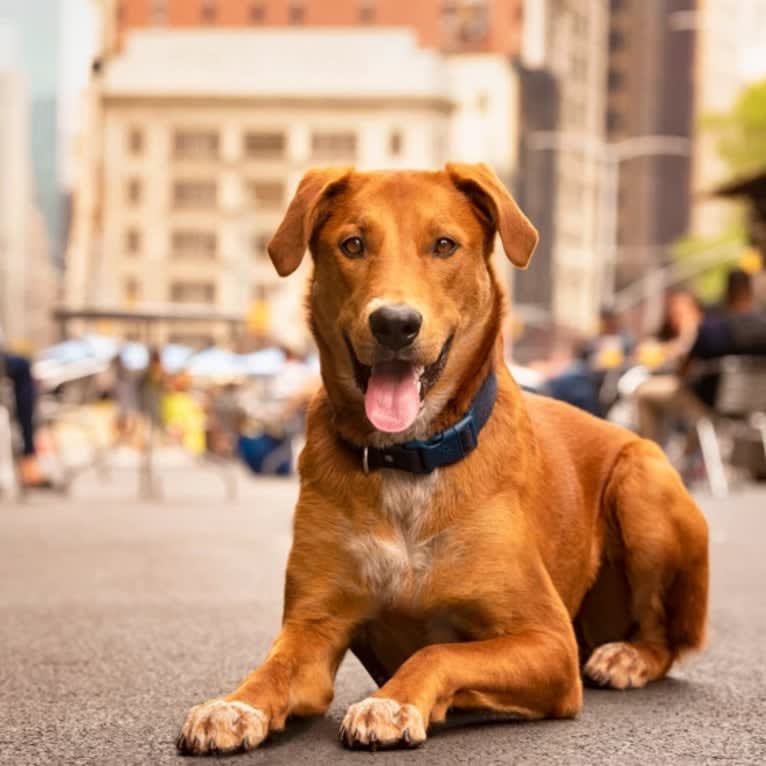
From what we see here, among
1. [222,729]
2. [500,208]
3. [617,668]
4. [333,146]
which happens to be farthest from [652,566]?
[333,146]

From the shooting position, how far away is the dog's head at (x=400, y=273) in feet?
12.0

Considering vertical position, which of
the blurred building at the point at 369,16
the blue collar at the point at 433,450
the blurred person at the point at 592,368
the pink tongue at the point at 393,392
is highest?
the blurred building at the point at 369,16

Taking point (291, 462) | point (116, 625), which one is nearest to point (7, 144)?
point (291, 462)

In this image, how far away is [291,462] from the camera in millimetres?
17781

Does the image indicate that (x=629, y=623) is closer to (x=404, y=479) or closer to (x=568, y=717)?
(x=568, y=717)

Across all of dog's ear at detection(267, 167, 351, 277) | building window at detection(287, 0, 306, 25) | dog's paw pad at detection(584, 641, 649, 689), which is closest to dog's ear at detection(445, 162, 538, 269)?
dog's ear at detection(267, 167, 351, 277)

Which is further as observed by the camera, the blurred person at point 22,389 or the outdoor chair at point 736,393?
the outdoor chair at point 736,393

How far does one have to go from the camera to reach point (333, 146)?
7706 cm

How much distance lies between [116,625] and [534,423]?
2067 mm

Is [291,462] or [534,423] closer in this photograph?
[534,423]

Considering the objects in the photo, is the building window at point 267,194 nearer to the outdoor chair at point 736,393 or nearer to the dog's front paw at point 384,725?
the outdoor chair at point 736,393

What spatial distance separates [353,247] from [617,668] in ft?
4.44

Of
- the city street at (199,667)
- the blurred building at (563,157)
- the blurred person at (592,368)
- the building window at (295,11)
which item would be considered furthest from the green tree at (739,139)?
the city street at (199,667)

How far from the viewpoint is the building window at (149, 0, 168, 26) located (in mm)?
84500
